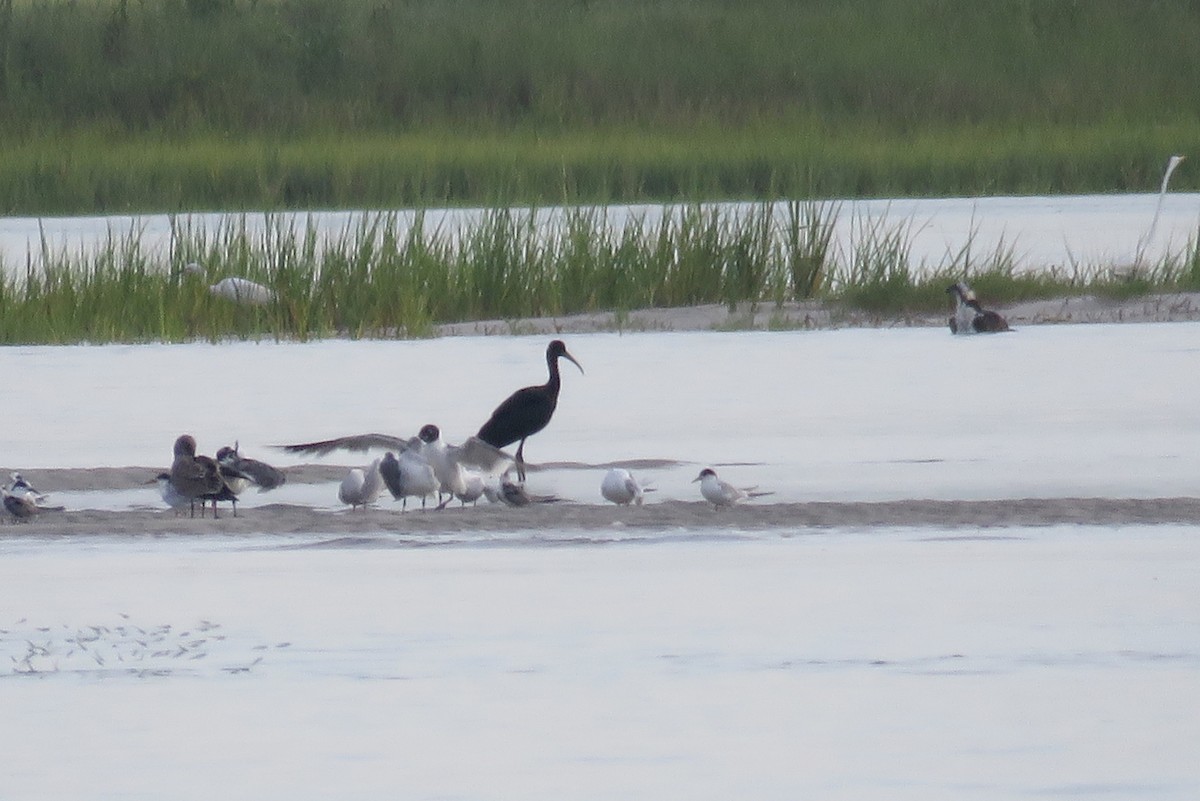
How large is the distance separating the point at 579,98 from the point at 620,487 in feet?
62.3

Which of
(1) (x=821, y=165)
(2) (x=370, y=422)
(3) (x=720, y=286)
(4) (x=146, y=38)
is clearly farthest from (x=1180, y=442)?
(4) (x=146, y=38)

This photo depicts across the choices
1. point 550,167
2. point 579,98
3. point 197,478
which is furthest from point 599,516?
point 579,98

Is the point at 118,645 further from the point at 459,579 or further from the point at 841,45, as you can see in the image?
the point at 841,45

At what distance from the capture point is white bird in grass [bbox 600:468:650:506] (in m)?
6.96

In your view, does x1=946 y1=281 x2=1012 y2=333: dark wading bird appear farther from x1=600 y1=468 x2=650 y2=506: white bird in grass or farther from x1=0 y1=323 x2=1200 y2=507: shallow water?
x1=600 y1=468 x2=650 y2=506: white bird in grass

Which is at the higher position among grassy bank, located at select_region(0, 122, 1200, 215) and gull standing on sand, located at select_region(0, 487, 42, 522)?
grassy bank, located at select_region(0, 122, 1200, 215)

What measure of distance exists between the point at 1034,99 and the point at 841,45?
2442mm

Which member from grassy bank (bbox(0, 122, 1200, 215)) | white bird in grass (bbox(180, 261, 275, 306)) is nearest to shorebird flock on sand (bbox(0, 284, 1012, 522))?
white bird in grass (bbox(180, 261, 275, 306))

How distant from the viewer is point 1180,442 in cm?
845

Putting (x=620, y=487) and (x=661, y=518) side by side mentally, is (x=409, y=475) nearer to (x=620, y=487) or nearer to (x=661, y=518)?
(x=620, y=487)

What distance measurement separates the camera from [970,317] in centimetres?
1237

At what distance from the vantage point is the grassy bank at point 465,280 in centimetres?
1250

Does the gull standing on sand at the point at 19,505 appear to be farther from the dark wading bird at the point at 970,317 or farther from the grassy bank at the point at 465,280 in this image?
the dark wading bird at the point at 970,317

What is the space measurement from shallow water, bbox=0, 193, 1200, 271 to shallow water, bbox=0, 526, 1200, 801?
921cm
